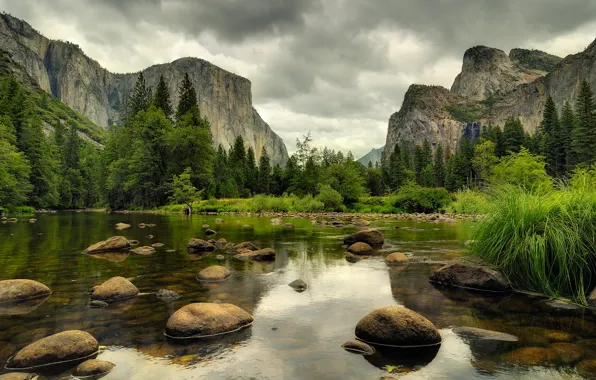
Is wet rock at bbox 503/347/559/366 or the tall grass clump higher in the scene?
the tall grass clump

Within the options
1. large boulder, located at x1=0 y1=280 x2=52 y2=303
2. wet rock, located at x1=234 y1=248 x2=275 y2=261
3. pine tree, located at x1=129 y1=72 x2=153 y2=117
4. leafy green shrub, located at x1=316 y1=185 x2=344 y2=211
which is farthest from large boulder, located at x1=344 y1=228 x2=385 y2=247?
pine tree, located at x1=129 y1=72 x2=153 y2=117

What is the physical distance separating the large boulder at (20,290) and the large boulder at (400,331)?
7223mm

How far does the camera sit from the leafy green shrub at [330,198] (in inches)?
2002

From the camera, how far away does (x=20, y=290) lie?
25.5ft

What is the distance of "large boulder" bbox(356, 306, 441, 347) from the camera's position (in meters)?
5.56

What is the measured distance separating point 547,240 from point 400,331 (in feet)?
15.0

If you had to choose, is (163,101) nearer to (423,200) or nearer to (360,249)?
(423,200)

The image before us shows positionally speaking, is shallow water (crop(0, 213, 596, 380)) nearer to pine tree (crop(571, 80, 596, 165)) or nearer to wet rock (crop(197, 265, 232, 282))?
wet rock (crop(197, 265, 232, 282))

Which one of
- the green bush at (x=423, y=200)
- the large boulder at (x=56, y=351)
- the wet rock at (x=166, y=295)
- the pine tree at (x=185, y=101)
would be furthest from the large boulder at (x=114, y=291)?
the pine tree at (x=185, y=101)

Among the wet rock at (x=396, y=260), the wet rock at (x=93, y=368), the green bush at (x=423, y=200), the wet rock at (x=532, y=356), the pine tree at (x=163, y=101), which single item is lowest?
the wet rock at (x=532, y=356)

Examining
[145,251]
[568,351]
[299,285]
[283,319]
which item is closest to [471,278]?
[568,351]

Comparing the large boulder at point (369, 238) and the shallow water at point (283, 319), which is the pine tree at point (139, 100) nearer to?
the shallow water at point (283, 319)

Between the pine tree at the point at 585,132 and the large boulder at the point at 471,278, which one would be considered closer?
the large boulder at the point at 471,278

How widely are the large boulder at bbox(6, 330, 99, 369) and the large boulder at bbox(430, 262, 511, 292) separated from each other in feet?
26.8
